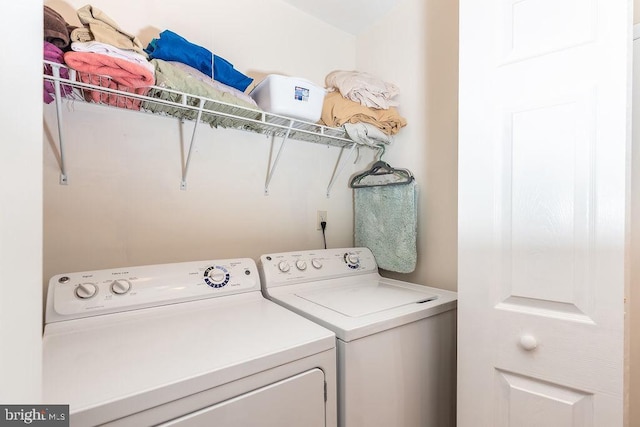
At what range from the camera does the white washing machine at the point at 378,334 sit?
1.00m

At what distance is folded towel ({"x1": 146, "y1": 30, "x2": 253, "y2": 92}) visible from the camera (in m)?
1.19

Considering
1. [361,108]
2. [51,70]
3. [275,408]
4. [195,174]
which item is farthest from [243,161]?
[275,408]

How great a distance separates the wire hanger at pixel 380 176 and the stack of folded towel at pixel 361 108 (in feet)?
0.58

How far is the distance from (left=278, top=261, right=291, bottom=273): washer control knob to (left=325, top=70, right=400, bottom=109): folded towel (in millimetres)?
1016

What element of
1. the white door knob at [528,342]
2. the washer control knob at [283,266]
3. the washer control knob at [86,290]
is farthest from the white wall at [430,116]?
the washer control knob at [86,290]

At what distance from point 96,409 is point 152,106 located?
3.90ft

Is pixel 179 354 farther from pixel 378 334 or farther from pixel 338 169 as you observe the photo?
pixel 338 169

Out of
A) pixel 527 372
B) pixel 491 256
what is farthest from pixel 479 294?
pixel 527 372

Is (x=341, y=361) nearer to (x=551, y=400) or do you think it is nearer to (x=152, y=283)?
(x=551, y=400)

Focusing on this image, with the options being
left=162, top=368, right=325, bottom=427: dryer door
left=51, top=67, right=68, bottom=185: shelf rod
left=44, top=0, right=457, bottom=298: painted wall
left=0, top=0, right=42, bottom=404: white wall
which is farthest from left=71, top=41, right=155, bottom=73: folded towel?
left=162, top=368, right=325, bottom=427: dryer door

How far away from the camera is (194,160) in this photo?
4.94 feet

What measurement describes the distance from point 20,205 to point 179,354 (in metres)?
0.62

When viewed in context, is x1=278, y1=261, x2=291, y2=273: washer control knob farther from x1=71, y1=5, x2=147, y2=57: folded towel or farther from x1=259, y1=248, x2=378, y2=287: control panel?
x1=71, y1=5, x2=147, y2=57: folded towel

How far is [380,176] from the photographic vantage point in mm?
1857
